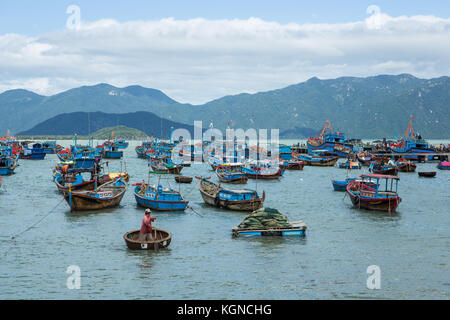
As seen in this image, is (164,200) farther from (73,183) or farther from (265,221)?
(73,183)

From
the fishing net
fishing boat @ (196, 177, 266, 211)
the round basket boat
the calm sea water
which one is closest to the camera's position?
the calm sea water

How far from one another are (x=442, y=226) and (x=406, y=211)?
7.89 meters

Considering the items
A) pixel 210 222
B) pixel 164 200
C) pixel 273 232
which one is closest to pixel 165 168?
pixel 164 200

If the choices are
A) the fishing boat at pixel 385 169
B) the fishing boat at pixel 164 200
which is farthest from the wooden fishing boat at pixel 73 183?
the fishing boat at pixel 385 169

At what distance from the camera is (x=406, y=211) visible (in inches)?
1875

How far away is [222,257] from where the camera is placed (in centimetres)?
2894

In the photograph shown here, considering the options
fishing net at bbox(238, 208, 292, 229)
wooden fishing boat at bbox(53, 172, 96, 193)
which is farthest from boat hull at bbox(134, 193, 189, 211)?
fishing net at bbox(238, 208, 292, 229)

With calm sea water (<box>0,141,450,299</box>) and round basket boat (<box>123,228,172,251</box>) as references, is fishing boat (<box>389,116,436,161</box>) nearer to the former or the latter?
calm sea water (<box>0,141,450,299</box>)

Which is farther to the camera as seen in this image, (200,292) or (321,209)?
(321,209)

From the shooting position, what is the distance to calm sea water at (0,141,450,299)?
2323cm

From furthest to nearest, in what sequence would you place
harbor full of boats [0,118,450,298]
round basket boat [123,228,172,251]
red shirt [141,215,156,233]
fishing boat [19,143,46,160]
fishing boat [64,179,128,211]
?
fishing boat [19,143,46,160] → fishing boat [64,179,128,211] → red shirt [141,215,156,233] → round basket boat [123,228,172,251] → harbor full of boats [0,118,450,298]
